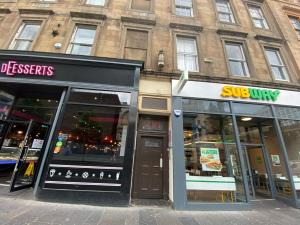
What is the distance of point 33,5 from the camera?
870 centimetres

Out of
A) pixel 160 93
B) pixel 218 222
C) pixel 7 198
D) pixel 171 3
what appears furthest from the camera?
pixel 171 3

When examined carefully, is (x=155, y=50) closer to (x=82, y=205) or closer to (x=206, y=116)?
(x=206, y=116)

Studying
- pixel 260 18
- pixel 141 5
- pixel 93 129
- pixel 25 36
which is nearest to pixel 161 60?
pixel 93 129

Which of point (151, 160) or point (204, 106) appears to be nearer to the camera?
point (151, 160)

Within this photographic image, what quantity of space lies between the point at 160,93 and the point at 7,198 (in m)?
6.22

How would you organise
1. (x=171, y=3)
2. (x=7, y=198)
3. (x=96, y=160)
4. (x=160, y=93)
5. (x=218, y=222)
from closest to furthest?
(x=218, y=222)
(x=7, y=198)
(x=96, y=160)
(x=160, y=93)
(x=171, y=3)

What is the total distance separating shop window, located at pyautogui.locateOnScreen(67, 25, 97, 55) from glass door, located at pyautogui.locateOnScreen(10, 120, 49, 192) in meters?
3.67

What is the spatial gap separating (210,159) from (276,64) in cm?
671

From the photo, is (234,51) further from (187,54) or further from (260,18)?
(260,18)

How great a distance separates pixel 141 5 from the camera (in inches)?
363

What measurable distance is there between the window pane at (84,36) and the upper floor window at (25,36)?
194 cm

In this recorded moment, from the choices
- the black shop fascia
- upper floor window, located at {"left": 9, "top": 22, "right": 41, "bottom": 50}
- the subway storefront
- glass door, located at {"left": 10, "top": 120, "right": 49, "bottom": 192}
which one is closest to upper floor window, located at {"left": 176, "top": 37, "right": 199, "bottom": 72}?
the subway storefront

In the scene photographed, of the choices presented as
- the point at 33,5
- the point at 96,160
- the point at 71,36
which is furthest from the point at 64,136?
the point at 33,5

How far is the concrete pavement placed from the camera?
409 cm
